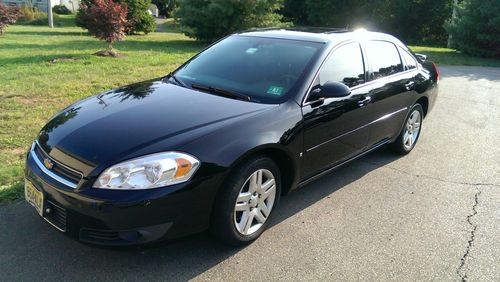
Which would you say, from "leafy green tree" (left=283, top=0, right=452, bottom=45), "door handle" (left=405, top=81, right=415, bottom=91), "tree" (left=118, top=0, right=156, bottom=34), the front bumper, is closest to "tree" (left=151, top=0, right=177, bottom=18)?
"leafy green tree" (left=283, top=0, right=452, bottom=45)

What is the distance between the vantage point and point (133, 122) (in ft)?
10.3

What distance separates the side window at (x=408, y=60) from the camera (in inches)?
209

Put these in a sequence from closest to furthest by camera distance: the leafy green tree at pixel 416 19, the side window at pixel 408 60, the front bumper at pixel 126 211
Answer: the front bumper at pixel 126 211
the side window at pixel 408 60
the leafy green tree at pixel 416 19

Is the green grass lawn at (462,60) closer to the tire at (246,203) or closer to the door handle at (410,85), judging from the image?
the door handle at (410,85)

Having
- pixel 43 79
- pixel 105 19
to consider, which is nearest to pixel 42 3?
pixel 105 19

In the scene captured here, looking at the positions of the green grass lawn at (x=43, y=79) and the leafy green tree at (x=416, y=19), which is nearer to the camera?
the green grass lawn at (x=43, y=79)

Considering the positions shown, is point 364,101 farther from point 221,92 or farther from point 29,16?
point 29,16

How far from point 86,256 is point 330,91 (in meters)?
2.31

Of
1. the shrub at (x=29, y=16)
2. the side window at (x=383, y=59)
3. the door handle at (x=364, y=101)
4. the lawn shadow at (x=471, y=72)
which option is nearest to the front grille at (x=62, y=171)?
the door handle at (x=364, y=101)

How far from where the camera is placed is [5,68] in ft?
29.7

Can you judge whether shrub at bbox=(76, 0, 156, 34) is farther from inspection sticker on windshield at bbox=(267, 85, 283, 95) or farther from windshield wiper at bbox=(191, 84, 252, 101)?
inspection sticker on windshield at bbox=(267, 85, 283, 95)

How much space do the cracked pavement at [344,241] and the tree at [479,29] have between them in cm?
1475

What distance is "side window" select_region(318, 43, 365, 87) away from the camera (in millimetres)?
3957

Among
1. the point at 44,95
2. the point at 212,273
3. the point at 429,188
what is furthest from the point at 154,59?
the point at 212,273
